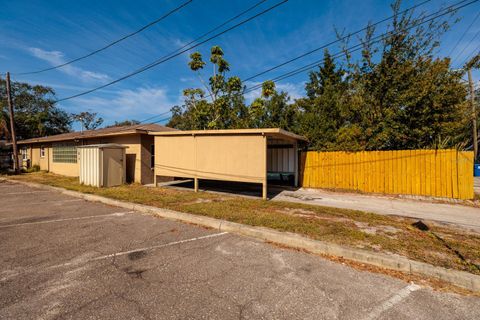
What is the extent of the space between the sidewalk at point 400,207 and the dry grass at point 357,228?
0.85 m

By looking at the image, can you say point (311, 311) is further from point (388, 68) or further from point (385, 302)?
point (388, 68)

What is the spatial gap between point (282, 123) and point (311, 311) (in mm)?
15030

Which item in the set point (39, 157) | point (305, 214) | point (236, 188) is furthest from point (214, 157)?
point (39, 157)

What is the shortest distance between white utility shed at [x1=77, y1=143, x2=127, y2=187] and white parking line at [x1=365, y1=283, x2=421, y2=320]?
11216 millimetres

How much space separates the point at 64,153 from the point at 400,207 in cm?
1964

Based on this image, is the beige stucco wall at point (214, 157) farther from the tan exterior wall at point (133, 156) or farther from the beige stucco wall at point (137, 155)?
the tan exterior wall at point (133, 156)

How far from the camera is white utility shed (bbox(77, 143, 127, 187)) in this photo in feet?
34.6

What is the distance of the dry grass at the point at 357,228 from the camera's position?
3.75 metres

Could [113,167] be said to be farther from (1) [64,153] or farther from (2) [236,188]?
(1) [64,153]

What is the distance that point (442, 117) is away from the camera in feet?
31.4

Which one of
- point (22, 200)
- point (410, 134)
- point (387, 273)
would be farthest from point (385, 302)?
point (22, 200)

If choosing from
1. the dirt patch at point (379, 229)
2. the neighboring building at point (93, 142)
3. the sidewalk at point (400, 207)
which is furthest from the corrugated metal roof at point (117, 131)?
the dirt patch at point (379, 229)

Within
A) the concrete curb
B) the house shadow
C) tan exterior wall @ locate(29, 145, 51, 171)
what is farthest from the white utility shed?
tan exterior wall @ locate(29, 145, 51, 171)

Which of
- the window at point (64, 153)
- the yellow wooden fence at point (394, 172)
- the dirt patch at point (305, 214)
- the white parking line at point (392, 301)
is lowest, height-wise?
the white parking line at point (392, 301)
